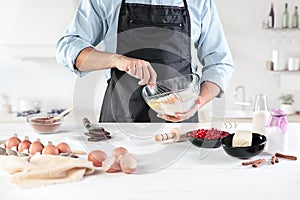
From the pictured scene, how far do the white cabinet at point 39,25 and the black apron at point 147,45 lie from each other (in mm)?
1548

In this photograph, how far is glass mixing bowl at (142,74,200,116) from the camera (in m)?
1.50

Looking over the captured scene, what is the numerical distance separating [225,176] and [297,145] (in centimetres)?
41

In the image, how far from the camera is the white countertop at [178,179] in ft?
3.79

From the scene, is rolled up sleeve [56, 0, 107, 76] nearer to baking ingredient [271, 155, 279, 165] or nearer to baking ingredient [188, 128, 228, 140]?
baking ingredient [188, 128, 228, 140]

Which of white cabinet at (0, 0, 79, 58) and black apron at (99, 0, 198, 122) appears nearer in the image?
black apron at (99, 0, 198, 122)

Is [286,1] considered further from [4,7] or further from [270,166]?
[270,166]

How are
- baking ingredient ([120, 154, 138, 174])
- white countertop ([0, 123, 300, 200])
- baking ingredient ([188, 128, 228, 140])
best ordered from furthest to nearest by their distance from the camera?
baking ingredient ([188, 128, 228, 140]), baking ingredient ([120, 154, 138, 174]), white countertop ([0, 123, 300, 200])

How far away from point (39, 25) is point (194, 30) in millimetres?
1730

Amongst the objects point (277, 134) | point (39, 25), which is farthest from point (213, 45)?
point (39, 25)

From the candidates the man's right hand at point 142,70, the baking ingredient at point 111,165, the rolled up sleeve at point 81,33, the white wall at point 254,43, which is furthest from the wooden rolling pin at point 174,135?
the white wall at point 254,43

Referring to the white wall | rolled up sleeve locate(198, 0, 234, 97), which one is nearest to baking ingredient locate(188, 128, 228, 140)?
rolled up sleeve locate(198, 0, 234, 97)

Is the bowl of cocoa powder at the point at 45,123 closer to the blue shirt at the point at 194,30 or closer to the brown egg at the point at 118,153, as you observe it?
the blue shirt at the point at 194,30

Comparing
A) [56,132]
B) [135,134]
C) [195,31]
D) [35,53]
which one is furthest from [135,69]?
[35,53]

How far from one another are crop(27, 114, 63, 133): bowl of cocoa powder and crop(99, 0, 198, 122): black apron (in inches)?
12.4
